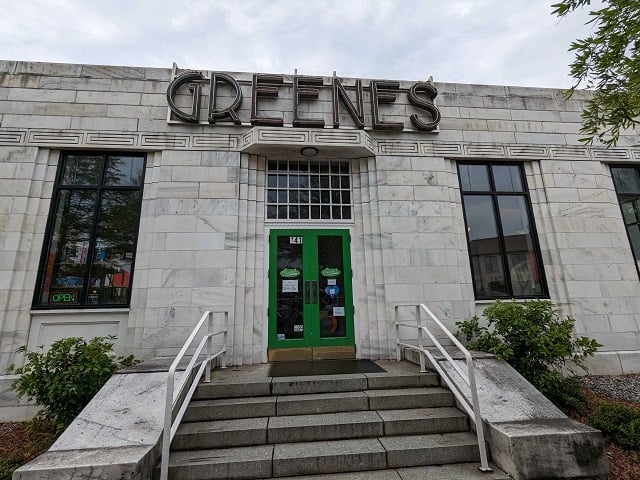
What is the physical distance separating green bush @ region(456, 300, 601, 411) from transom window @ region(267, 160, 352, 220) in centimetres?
369

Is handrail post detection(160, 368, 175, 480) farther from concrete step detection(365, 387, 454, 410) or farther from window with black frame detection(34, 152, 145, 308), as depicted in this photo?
window with black frame detection(34, 152, 145, 308)

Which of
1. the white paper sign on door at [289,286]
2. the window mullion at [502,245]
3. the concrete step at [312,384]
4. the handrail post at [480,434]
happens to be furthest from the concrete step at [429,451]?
the window mullion at [502,245]

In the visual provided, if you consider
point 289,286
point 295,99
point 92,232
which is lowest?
point 289,286

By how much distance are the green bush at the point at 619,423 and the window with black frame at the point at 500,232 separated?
9.04ft

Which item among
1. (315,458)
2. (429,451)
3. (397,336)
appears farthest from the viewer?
(397,336)

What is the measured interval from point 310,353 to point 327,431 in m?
2.60

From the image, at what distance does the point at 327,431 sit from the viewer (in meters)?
3.77

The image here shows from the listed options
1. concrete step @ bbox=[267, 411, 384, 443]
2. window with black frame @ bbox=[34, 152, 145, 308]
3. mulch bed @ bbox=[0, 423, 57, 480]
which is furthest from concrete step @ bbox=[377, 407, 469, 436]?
window with black frame @ bbox=[34, 152, 145, 308]

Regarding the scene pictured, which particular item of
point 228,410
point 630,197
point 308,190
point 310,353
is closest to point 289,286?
point 310,353

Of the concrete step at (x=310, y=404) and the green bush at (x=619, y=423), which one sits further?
the concrete step at (x=310, y=404)

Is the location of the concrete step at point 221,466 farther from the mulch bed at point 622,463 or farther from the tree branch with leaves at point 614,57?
the tree branch with leaves at point 614,57

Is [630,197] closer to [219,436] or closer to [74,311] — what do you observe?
[219,436]

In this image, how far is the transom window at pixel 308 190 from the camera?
7.06 m

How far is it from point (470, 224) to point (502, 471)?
5084 mm
